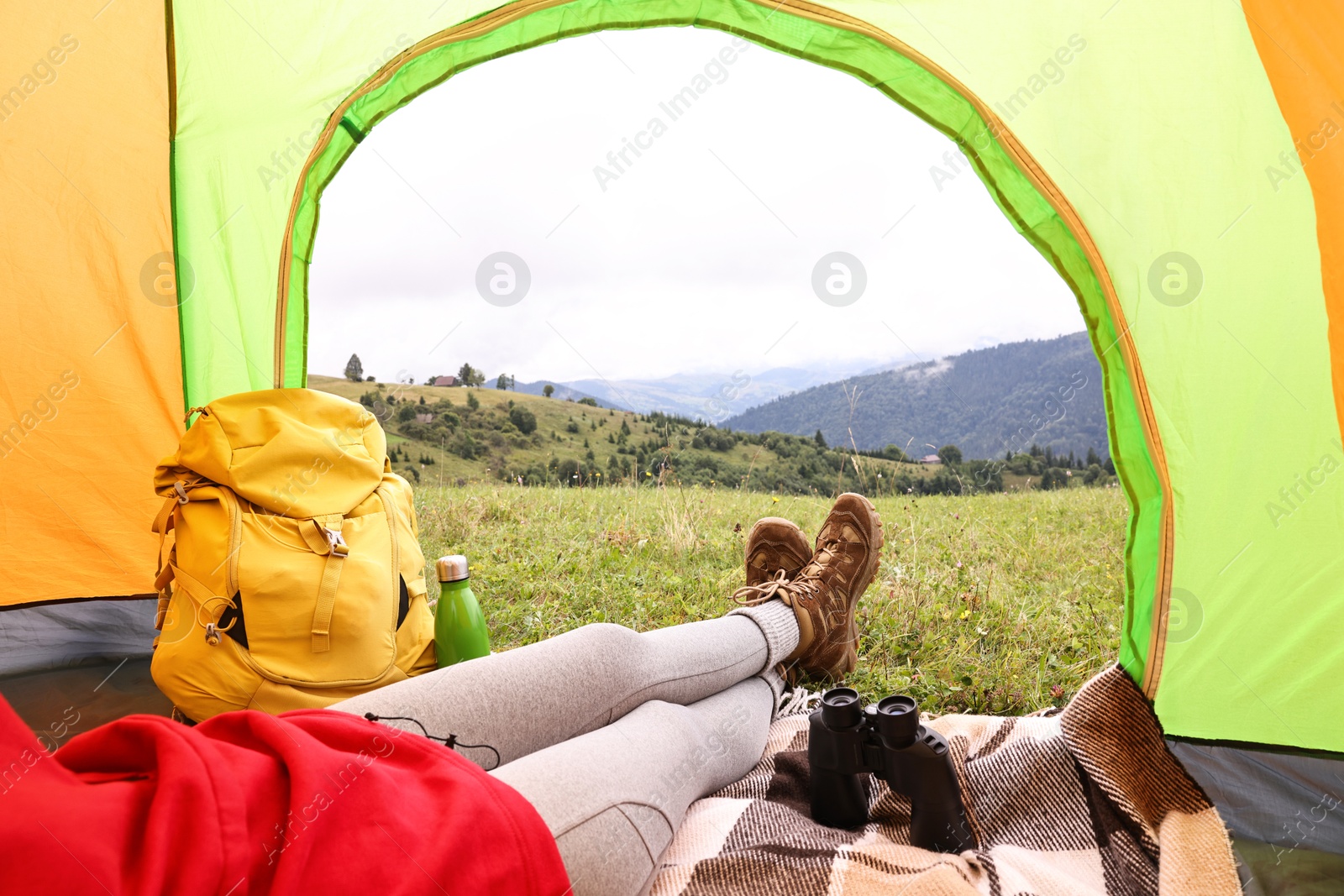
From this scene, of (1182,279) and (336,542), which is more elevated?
(1182,279)

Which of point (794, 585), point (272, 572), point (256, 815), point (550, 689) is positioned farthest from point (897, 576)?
point (256, 815)

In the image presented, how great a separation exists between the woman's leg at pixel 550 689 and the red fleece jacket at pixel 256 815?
24cm

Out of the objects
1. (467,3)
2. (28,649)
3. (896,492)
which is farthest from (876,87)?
(896,492)

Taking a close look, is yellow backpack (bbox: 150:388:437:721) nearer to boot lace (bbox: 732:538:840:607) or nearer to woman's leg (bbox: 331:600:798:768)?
woman's leg (bbox: 331:600:798:768)

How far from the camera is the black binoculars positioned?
4.02 ft

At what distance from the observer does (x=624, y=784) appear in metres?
1.09

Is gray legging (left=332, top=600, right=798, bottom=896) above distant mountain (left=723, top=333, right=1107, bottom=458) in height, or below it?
below

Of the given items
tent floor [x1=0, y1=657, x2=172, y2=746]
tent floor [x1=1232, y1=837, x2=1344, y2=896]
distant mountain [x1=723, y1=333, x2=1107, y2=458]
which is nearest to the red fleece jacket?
tent floor [x1=1232, y1=837, x2=1344, y2=896]

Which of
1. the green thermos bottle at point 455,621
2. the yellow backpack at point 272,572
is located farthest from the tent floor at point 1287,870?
the yellow backpack at point 272,572

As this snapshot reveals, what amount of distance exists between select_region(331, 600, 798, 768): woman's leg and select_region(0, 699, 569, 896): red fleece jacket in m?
0.24

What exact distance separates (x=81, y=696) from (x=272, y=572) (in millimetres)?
962

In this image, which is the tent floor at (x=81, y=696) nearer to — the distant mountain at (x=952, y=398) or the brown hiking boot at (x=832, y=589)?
the brown hiking boot at (x=832, y=589)

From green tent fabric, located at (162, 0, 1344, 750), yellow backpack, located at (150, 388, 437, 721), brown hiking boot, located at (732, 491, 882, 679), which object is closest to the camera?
green tent fabric, located at (162, 0, 1344, 750)

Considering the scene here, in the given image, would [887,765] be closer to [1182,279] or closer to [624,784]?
[624,784]
